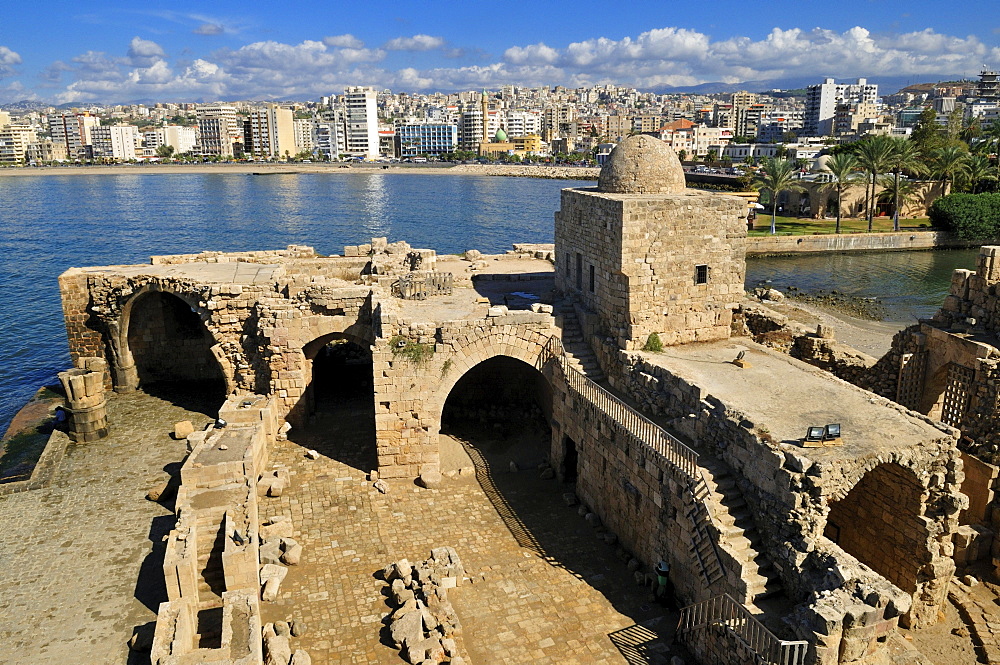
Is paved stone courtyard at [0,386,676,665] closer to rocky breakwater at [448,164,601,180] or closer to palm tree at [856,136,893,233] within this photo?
palm tree at [856,136,893,233]

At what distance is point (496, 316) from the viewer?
698 inches

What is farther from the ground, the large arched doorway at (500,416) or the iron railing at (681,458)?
the iron railing at (681,458)

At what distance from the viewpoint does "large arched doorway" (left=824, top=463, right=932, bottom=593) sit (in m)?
12.1

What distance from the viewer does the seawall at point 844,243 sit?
2142 inches

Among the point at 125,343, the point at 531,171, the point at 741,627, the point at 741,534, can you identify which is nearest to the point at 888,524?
the point at 741,534

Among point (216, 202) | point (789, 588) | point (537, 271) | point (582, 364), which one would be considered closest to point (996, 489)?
point (789, 588)

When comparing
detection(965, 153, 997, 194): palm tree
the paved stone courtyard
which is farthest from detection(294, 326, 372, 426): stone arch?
detection(965, 153, 997, 194): palm tree

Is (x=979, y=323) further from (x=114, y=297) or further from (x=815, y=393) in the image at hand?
(x=114, y=297)

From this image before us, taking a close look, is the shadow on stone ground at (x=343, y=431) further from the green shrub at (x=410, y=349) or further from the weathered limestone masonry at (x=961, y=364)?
the weathered limestone masonry at (x=961, y=364)

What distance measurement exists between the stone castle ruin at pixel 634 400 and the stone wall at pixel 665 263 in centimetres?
6

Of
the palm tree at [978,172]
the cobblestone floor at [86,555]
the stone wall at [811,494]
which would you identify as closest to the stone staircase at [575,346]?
the stone wall at [811,494]

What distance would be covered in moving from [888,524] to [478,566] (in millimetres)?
7479

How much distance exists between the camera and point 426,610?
41.1 ft

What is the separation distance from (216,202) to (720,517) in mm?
106567
